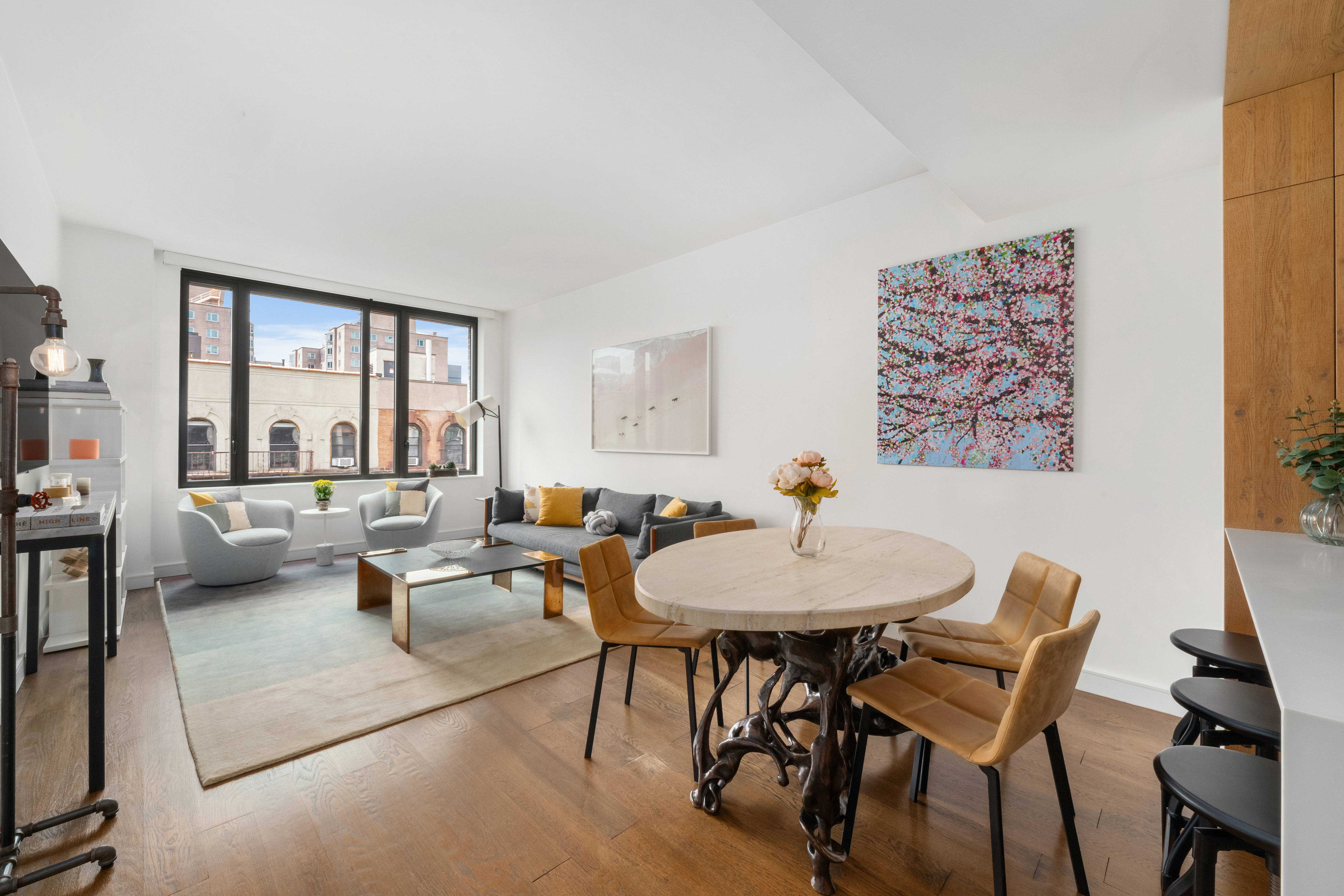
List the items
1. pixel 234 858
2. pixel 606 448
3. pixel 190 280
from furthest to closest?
pixel 606 448 → pixel 190 280 → pixel 234 858

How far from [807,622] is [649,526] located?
8.13 feet

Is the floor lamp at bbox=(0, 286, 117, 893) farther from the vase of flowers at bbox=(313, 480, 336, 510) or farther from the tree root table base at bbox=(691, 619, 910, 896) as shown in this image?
the vase of flowers at bbox=(313, 480, 336, 510)

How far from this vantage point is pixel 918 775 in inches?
80.7

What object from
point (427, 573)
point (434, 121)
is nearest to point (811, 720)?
point (427, 573)

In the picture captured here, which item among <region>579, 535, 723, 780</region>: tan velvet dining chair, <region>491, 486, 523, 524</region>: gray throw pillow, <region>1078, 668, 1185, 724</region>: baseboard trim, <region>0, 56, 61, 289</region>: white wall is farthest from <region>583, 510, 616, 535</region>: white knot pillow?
<region>0, 56, 61, 289</region>: white wall

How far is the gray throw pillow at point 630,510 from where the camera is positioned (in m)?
4.94

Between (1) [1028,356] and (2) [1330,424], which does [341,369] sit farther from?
(2) [1330,424]

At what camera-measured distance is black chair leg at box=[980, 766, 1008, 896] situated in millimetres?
1412

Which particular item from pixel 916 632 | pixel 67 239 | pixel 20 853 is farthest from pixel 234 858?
pixel 67 239

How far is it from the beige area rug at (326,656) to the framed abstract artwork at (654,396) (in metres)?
1.45

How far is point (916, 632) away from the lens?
2.23m

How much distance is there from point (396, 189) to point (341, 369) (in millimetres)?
3214

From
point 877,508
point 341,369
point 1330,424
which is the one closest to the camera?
point 1330,424

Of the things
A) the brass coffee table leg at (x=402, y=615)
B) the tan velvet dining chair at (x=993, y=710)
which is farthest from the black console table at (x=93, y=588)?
the tan velvet dining chair at (x=993, y=710)
